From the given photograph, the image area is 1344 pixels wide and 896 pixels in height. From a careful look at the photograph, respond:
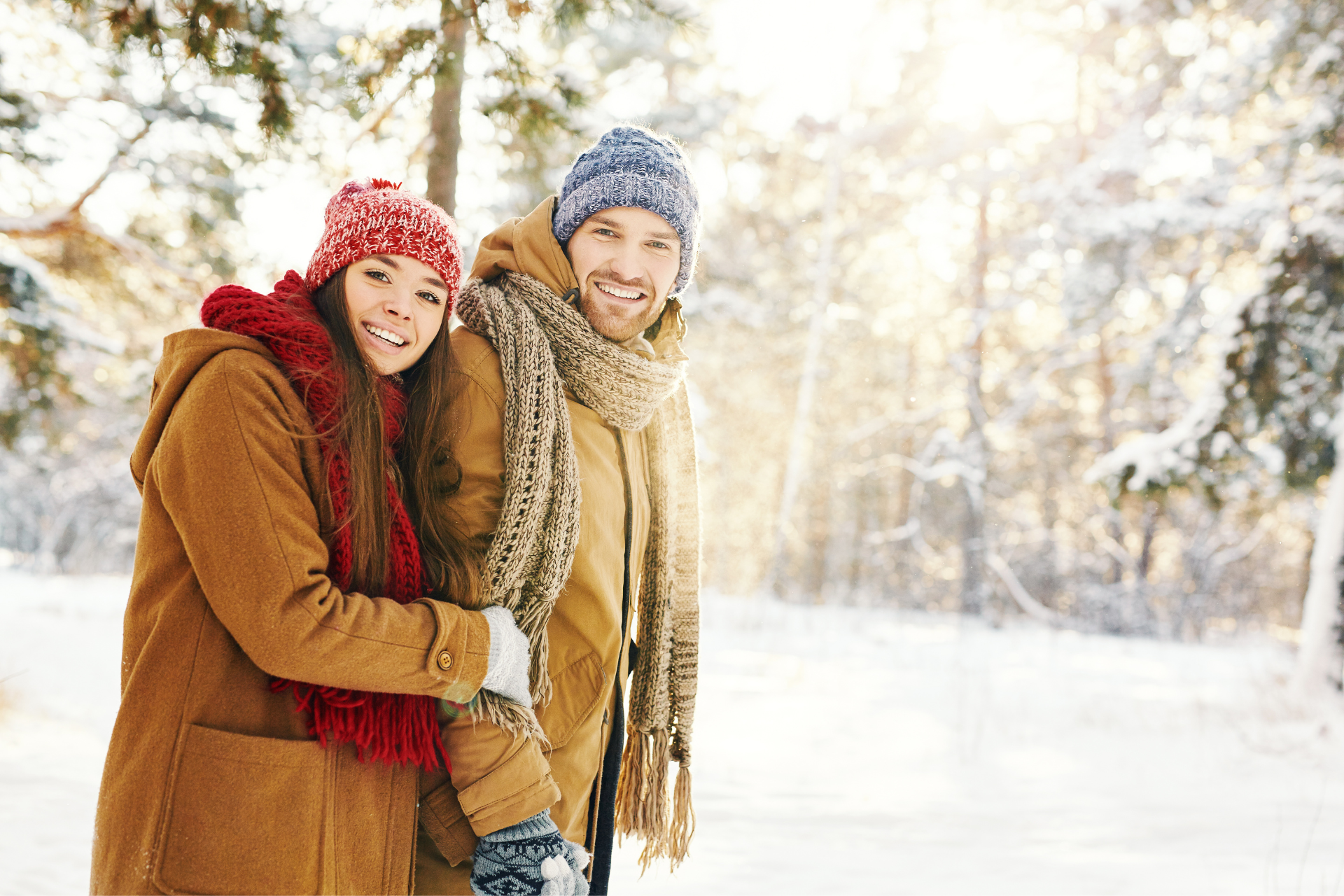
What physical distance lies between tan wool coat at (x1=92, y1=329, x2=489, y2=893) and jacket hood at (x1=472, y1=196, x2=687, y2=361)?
72 cm

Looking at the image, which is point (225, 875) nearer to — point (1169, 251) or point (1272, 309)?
point (1272, 309)

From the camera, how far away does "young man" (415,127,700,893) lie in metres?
1.64

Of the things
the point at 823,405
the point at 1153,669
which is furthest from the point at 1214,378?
the point at 823,405

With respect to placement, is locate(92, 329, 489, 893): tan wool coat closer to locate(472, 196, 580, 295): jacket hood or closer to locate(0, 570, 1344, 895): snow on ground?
locate(472, 196, 580, 295): jacket hood

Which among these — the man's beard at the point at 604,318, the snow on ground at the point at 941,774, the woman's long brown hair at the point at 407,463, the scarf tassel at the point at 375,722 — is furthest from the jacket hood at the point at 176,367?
the snow on ground at the point at 941,774

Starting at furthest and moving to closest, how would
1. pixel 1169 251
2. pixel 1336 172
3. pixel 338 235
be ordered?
pixel 1169 251, pixel 1336 172, pixel 338 235

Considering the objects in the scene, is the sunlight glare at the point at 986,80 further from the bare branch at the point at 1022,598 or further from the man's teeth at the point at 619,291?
the man's teeth at the point at 619,291

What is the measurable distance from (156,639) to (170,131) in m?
6.96

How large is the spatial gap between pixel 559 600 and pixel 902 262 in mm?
15284

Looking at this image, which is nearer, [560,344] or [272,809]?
[272,809]

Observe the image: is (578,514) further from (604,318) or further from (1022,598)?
(1022,598)

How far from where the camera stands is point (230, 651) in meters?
1.40

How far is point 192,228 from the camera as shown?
7129 millimetres

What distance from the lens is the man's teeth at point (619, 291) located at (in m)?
2.03
